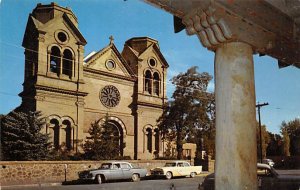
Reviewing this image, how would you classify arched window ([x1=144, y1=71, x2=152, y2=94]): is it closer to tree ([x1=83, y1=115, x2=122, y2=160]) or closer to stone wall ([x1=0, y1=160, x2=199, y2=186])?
tree ([x1=83, y1=115, x2=122, y2=160])

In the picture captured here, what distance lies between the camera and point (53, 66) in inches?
1471

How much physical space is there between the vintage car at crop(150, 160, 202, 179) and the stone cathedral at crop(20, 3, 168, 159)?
9541 mm

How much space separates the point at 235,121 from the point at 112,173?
860 inches

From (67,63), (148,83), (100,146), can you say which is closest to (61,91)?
(67,63)

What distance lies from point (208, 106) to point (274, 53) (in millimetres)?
33940

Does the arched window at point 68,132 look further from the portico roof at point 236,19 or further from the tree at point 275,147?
the tree at point 275,147

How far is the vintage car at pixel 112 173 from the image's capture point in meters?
24.6

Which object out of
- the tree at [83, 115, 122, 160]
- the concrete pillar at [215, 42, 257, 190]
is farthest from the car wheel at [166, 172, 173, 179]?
the concrete pillar at [215, 42, 257, 190]

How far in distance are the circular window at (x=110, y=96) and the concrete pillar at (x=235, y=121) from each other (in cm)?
3609

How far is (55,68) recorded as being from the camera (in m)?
37.6

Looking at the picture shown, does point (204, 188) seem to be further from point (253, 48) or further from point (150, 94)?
point (150, 94)

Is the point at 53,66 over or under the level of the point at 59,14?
under

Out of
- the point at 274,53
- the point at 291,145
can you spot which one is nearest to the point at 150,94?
the point at 291,145

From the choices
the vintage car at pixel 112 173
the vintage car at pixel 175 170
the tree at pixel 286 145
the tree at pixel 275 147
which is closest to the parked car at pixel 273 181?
the vintage car at pixel 112 173
